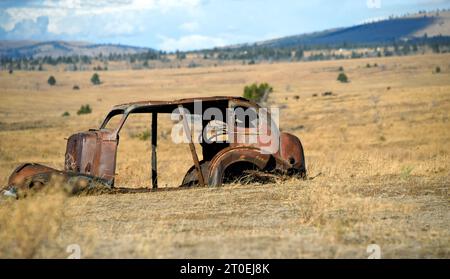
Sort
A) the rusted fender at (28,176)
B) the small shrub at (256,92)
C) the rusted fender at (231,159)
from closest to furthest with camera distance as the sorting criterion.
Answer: the rusted fender at (28,176) → the rusted fender at (231,159) → the small shrub at (256,92)

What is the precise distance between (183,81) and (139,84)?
7.23 m

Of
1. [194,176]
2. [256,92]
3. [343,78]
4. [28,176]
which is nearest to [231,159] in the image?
[194,176]

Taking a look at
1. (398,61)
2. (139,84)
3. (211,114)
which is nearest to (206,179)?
(211,114)

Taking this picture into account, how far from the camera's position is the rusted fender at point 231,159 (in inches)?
391

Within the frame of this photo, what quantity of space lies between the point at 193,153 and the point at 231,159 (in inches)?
22.9

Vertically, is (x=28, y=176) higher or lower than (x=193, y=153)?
lower

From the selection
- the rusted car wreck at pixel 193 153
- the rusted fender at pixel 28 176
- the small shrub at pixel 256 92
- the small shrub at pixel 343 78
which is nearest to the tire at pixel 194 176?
the rusted car wreck at pixel 193 153

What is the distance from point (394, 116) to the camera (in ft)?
110

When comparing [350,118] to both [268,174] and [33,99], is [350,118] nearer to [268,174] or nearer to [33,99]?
[268,174]

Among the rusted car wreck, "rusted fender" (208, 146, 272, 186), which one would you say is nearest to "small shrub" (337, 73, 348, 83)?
the rusted car wreck

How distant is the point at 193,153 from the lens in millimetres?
9781

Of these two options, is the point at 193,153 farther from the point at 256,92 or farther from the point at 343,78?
the point at 343,78

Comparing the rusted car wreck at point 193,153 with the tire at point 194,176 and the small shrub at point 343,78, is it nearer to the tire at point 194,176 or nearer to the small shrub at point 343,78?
the tire at point 194,176

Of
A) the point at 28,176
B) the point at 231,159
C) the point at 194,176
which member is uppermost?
the point at 231,159
